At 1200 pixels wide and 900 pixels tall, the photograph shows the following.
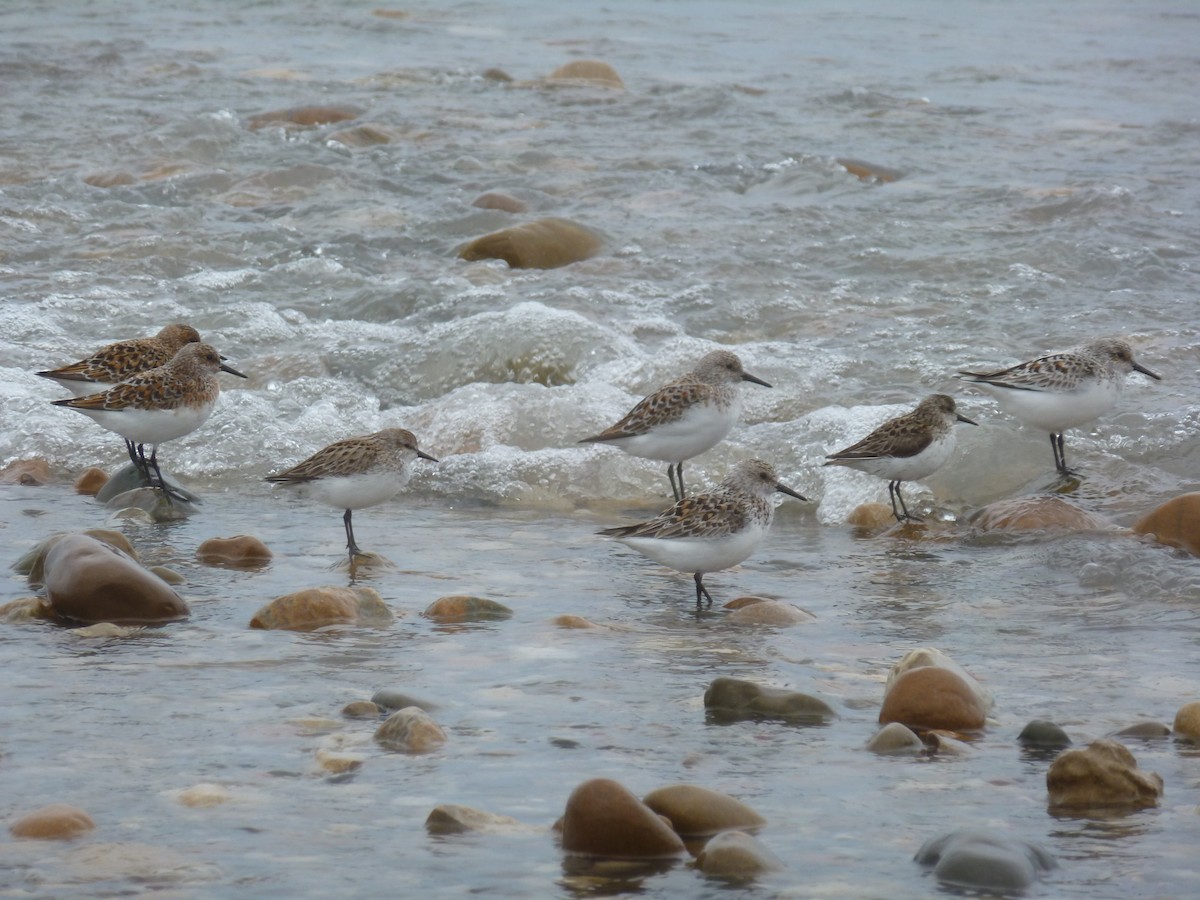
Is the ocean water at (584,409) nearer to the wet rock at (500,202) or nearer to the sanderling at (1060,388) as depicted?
the wet rock at (500,202)

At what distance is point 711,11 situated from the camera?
28781 millimetres

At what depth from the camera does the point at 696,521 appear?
704 cm

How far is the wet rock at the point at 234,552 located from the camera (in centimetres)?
762

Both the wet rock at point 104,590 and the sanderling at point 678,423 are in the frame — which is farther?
the sanderling at point 678,423

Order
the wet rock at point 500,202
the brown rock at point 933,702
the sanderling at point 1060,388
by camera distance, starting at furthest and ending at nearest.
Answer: the wet rock at point 500,202
the sanderling at point 1060,388
the brown rock at point 933,702

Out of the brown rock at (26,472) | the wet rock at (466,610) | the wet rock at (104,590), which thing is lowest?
the brown rock at (26,472)

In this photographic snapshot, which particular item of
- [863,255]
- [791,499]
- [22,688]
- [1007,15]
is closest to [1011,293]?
[863,255]

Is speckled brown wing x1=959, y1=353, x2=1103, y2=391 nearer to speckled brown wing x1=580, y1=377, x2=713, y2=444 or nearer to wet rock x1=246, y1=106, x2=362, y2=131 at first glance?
speckled brown wing x1=580, y1=377, x2=713, y2=444

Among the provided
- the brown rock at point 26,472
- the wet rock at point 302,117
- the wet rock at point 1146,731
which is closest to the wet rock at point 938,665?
the wet rock at point 1146,731

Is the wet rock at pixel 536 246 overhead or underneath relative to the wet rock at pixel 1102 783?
overhead

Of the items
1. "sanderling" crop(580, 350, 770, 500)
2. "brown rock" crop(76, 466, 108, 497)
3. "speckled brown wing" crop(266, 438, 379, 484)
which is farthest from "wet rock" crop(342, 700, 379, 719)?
"brown rock" crop(76, 466, 108, 497)

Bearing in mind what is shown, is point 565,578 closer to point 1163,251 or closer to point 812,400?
point 812,400

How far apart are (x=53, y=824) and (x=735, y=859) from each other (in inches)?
73.7

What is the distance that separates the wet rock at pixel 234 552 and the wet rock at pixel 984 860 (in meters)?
4.39
